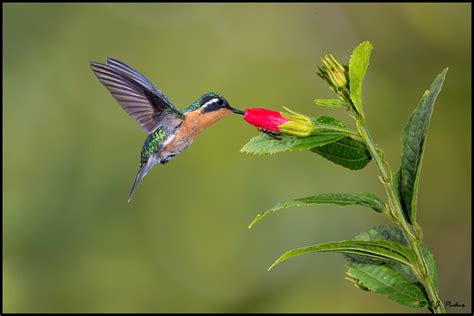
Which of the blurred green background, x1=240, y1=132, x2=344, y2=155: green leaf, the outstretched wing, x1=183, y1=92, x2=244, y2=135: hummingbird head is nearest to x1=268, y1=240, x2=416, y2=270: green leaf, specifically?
x1=240, y1=132, x2=344, y2=155: green leaf

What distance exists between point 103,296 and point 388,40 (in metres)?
2.83

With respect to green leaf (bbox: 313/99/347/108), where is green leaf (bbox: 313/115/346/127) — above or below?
below

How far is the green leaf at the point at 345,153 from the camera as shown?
0.97 m

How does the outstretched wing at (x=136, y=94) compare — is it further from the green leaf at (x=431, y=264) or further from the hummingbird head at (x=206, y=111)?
the green leaf at (x=431, y=264)

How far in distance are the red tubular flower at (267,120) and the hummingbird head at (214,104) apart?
223 mm

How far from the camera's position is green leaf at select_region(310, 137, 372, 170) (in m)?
0.97

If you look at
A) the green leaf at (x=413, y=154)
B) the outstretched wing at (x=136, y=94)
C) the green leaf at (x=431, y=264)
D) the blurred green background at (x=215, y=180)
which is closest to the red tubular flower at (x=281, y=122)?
the green leaf at (x=413, y=154)

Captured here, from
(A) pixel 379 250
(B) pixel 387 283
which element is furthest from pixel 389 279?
(A) pixel 379 250

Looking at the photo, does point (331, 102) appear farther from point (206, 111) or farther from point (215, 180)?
point (215, 180)

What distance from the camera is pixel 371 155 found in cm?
90

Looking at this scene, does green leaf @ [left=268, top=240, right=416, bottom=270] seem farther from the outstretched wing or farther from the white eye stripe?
the outstretched wing

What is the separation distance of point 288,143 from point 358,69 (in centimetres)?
13

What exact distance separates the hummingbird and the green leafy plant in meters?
0.31

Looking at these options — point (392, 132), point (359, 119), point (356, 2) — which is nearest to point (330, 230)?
point (392, 132)
